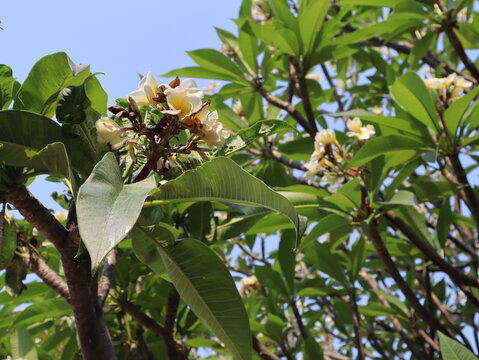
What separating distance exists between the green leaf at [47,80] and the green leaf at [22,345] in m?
Answer: 0.77

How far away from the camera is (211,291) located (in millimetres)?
703

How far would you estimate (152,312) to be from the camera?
5.41ft

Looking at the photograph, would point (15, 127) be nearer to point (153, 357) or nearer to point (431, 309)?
point (153, 357)

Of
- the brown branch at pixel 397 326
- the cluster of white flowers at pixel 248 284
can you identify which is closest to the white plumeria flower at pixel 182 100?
the brown branch at pixel 397 326

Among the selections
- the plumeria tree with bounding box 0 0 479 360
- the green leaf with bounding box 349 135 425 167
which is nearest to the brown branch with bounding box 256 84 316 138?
the plumeria tree with bounding box 0 0 479 360

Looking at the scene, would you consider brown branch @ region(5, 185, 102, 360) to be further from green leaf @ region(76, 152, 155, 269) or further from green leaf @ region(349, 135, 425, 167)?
green leaf @ region(349, 135, 425, 167)

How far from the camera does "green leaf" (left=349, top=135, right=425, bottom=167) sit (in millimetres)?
1441

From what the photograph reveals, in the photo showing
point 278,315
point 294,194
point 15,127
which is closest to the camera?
point 15,127

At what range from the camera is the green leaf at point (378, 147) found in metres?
1.44

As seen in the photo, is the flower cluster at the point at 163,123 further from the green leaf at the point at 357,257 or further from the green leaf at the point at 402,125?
the green leaf at the point at 357,257

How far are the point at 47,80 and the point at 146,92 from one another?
20cm

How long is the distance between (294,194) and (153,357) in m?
0.74

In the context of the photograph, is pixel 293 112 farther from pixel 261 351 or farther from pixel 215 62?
pixel 261 351

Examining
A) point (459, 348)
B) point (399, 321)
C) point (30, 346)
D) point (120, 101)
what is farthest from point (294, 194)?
point (399, 321)
